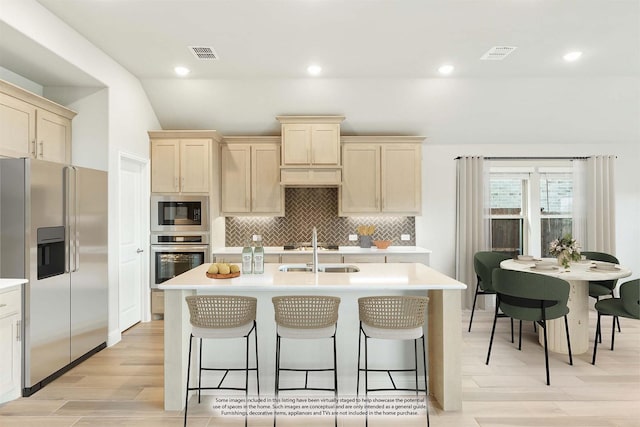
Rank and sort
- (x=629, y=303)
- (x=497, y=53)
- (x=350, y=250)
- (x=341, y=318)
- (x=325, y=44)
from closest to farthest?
(x=341, y=318) → (x=629, y=303) → (x=325, y=44) → (x=497, y=53) → (x=350, y=250)

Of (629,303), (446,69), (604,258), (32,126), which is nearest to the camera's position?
(629,303)

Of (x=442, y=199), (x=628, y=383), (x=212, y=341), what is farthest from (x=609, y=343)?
(x=212, y=341)

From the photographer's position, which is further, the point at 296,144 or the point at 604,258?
the point at 296,144

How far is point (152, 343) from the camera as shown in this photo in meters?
4.09

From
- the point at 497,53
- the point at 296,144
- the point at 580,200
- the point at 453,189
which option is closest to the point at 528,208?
the point at 580,200

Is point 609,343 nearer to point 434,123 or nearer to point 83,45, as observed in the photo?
point 434,123

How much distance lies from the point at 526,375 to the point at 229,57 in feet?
13.5

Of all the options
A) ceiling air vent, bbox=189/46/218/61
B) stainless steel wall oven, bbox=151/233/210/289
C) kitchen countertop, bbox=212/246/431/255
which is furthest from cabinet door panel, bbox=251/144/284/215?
ceiling air vent, bbox=189/46/218/61

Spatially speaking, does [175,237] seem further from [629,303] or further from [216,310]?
[629,303]

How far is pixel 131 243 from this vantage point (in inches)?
184

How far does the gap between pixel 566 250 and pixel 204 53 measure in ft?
13.6

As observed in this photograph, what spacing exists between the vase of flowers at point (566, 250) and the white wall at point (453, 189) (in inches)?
71.3

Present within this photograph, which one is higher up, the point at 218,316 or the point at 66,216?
the point at 66,216

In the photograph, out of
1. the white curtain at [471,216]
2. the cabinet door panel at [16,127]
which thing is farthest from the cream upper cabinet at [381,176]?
the cabinet door panel at [16,127]
